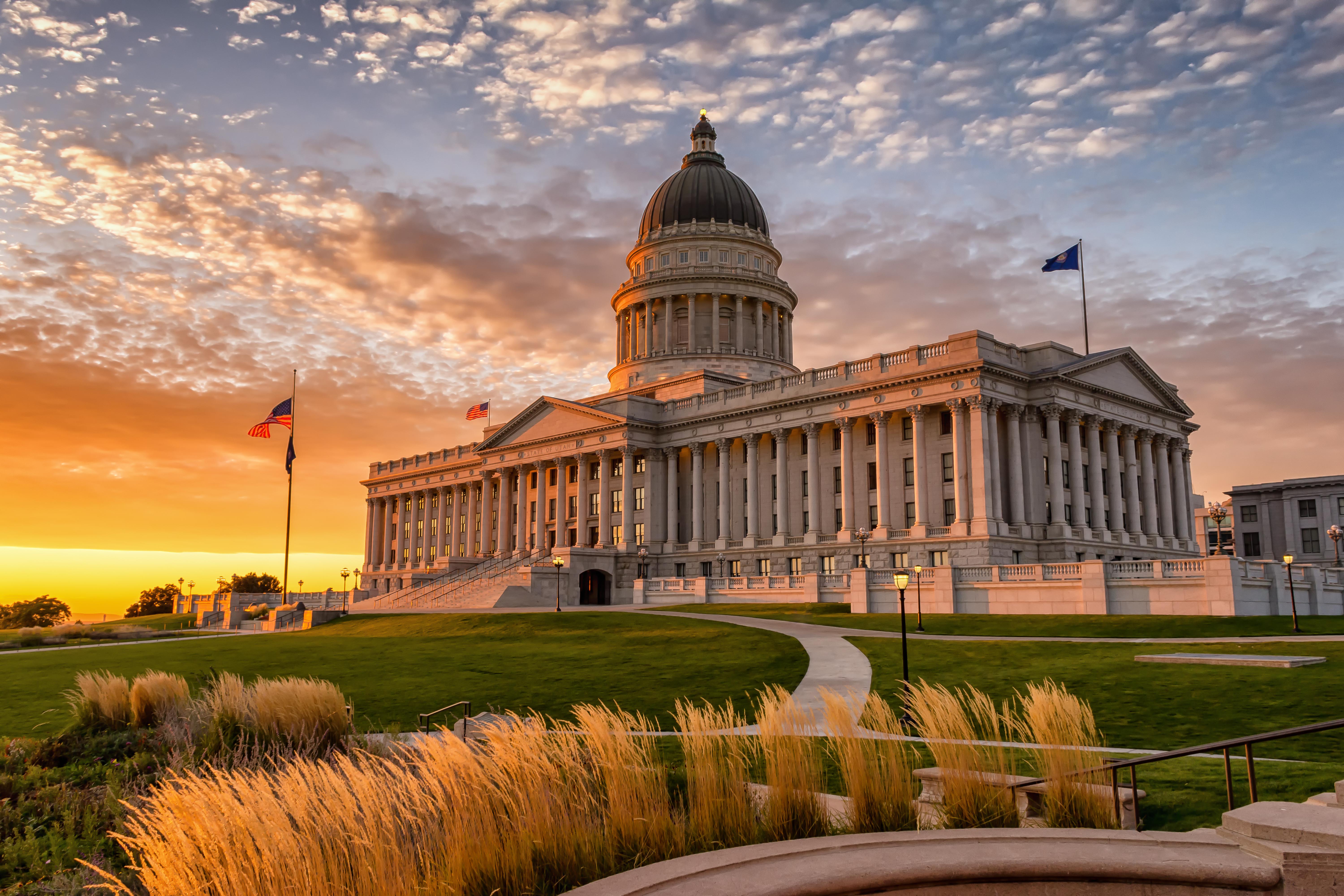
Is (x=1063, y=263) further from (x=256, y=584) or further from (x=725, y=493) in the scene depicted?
(x=256, y=584)

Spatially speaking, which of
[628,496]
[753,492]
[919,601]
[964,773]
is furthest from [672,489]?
[964,773]

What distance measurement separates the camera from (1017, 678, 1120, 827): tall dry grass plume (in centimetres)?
1024

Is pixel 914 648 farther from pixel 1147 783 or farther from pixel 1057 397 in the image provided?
pixel 1057 397

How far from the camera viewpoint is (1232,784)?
38.9 feet

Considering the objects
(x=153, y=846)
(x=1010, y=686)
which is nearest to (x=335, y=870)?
(x=153, y=846)

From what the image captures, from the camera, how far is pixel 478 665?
1272 inches

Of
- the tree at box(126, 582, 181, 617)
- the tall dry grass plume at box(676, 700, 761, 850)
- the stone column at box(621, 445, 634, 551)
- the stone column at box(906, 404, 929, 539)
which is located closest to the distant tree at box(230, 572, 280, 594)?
the tree at box(126, 582, 181, 617)

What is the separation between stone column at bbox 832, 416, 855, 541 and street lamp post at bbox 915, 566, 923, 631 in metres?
21.6

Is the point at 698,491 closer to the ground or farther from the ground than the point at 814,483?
farther from the ground

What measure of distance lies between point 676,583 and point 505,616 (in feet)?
49.1

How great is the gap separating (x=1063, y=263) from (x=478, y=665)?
4891 cm

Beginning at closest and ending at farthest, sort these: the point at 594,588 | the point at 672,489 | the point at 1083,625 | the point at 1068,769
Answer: the point at 1068,769
the point at 1083,625
the point at 594,588
the point at 672,489

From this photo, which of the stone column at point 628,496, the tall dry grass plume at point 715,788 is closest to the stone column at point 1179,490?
the stone column at point 628,496

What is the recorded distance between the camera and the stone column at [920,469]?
2633 inches
